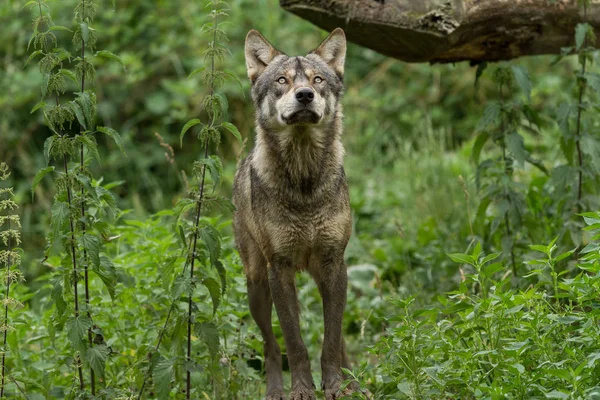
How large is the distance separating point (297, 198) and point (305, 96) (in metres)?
0.60

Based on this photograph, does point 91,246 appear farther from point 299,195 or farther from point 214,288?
Result: point 299,195

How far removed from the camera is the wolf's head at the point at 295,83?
193 inches

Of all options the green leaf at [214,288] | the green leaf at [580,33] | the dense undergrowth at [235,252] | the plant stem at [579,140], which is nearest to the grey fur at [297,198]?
the dense undergrowth at [235,252]

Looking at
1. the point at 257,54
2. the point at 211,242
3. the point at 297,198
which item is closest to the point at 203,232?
the point at 211,242

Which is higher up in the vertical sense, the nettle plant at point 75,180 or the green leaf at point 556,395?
the nettle plant at point 75,180

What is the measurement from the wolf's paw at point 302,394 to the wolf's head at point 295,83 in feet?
5.00

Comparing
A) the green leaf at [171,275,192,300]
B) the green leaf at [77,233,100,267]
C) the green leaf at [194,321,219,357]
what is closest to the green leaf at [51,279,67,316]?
the green leaf at [77,233,100,267]

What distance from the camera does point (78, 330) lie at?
167 inches

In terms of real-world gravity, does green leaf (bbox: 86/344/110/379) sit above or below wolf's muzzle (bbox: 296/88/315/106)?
below

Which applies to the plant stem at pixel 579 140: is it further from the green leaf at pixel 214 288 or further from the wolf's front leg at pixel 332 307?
the green leaf at pixel 214 288

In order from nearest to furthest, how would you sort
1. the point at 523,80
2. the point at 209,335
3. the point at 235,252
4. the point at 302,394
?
the point at 209,335
the point at 302,394
the point at 523,80
the point at 235,252

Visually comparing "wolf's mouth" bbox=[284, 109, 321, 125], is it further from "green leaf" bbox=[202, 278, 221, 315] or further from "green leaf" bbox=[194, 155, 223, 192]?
"green leaf" bbox=[202, 278, 221, 315]

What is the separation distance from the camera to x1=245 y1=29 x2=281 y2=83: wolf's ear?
5.38 metres

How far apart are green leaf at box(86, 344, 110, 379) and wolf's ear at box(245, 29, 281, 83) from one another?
2026 millimetres
